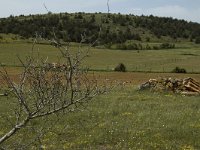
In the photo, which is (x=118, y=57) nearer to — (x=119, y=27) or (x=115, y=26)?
(x=115, y=26)

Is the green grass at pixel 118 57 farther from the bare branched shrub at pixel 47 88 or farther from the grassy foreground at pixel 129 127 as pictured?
the bare branched shrub at pixel 47 88

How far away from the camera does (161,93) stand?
119ft

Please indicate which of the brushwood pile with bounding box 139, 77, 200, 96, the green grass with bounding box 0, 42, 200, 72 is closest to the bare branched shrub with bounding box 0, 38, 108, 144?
the brushwood pile with bounding box 139, 77, 200, 96

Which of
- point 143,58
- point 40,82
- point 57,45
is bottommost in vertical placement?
point 143,58

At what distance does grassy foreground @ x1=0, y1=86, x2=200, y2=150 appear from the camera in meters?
19.6

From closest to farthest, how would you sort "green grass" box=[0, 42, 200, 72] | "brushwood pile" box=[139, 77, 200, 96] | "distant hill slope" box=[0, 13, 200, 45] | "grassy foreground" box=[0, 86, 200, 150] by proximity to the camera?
"grassy foreground" box=[0, 86, 200, 150] → "brushwood pile" box=[139, 77, 200, 96] → "green grass" box=[0, 42, 200, 72] → "distant hill slope" box=[0, 13, 200, 45]

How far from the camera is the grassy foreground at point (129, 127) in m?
19.6

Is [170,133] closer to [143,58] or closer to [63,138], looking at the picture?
[63,138]

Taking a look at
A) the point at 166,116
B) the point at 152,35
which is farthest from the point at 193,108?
the point at 152,35

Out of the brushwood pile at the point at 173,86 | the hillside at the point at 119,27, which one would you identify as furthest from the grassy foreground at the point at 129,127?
the hillside at the point at 119,27

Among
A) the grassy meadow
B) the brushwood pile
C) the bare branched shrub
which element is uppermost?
the bare branched shrub

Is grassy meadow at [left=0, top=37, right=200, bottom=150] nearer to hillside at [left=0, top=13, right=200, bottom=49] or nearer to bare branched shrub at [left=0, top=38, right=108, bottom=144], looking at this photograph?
bare branched shrub at [left=0, top=38, right=108, bottom=144]

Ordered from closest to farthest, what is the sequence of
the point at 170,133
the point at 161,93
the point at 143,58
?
1. the point at 170,133
2. the point at 161,93
3. the point at 143,58

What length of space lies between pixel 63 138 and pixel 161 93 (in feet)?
54.2
